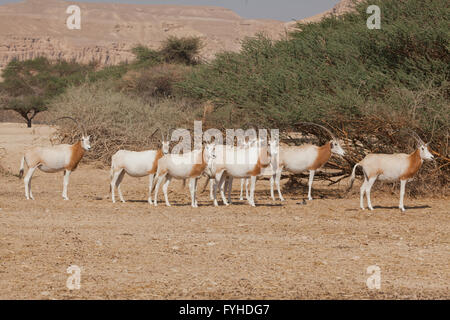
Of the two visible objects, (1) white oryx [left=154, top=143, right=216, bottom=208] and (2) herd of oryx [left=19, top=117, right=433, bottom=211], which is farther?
(1) white oryx [left=154, top=143, right=216, bottom=208]

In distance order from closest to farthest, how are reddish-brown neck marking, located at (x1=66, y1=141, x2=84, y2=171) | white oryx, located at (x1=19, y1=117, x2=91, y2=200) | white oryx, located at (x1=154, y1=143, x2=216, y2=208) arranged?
white oryx, located at (x1=154, y1=143, x2=216, y2=208), white oryx, located at (x1=19, y1=117, x2=91, y2=200), reddish-brown neck marking, located at (x1=66, y1=141, x2=84, y2=171)

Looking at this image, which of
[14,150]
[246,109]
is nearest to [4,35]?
[14,150]

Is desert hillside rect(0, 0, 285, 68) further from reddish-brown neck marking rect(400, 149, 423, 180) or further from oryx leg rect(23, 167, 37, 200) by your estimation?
reddish-brown neck marking rect(400, 149, 423, 180)

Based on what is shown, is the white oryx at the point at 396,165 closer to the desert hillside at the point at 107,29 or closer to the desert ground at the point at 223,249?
the desert ground at the point at 223,249

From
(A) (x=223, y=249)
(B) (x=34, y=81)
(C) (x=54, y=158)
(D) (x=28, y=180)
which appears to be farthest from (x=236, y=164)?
(B) (x=34, y=81)

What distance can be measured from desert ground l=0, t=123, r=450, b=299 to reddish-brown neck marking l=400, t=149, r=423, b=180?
0.74 meters

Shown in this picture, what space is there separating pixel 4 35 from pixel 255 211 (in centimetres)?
11033

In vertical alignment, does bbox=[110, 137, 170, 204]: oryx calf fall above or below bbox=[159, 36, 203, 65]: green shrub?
below

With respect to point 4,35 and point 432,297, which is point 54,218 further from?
point 4,35

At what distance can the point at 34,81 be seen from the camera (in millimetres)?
61250

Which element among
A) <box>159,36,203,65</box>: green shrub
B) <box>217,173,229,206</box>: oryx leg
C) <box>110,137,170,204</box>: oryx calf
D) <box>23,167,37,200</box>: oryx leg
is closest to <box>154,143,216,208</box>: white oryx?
<box>110,137,170,204</box>: oryx calf

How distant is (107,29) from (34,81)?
72940mm

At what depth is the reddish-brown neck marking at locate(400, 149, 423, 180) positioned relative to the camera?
44.0ft

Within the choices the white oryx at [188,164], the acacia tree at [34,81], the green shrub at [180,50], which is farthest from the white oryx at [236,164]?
the acacia tree at [34,81]
